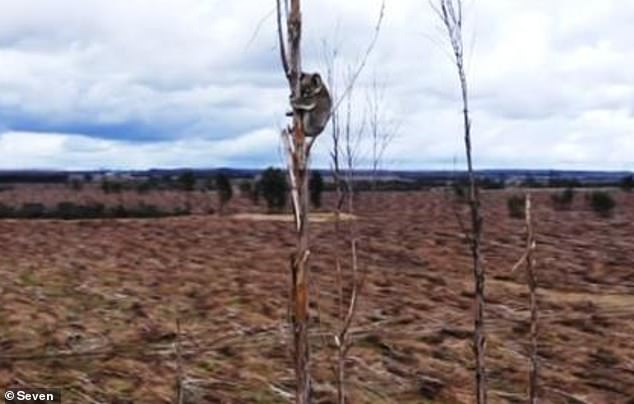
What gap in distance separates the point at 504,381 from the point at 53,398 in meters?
7.85

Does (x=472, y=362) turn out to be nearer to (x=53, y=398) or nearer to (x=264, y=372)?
(x=264, y=372)

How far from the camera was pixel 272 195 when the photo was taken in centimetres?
5212

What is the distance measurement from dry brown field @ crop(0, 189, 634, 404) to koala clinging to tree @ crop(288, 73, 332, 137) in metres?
5.57

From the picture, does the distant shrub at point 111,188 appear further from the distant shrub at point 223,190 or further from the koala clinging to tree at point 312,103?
the koala clinging to tree at point 312,103

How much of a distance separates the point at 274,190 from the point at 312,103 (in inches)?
Result: 1797

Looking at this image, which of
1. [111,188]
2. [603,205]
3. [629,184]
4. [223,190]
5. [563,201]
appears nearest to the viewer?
[603,205]

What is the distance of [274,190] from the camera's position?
51.7 metres

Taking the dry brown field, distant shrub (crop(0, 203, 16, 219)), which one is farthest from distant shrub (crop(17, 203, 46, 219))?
the dry brown field

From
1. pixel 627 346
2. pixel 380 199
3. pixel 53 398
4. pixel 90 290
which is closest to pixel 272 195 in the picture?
pixel 380 199

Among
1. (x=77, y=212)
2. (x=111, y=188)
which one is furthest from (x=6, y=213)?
(x=111, y=188)

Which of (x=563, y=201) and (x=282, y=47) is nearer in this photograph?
(x=282, y=47)

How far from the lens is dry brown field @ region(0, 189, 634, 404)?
1795cm

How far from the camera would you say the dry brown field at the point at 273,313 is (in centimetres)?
1795

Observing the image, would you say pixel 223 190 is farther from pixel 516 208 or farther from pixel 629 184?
pixel 629 184
